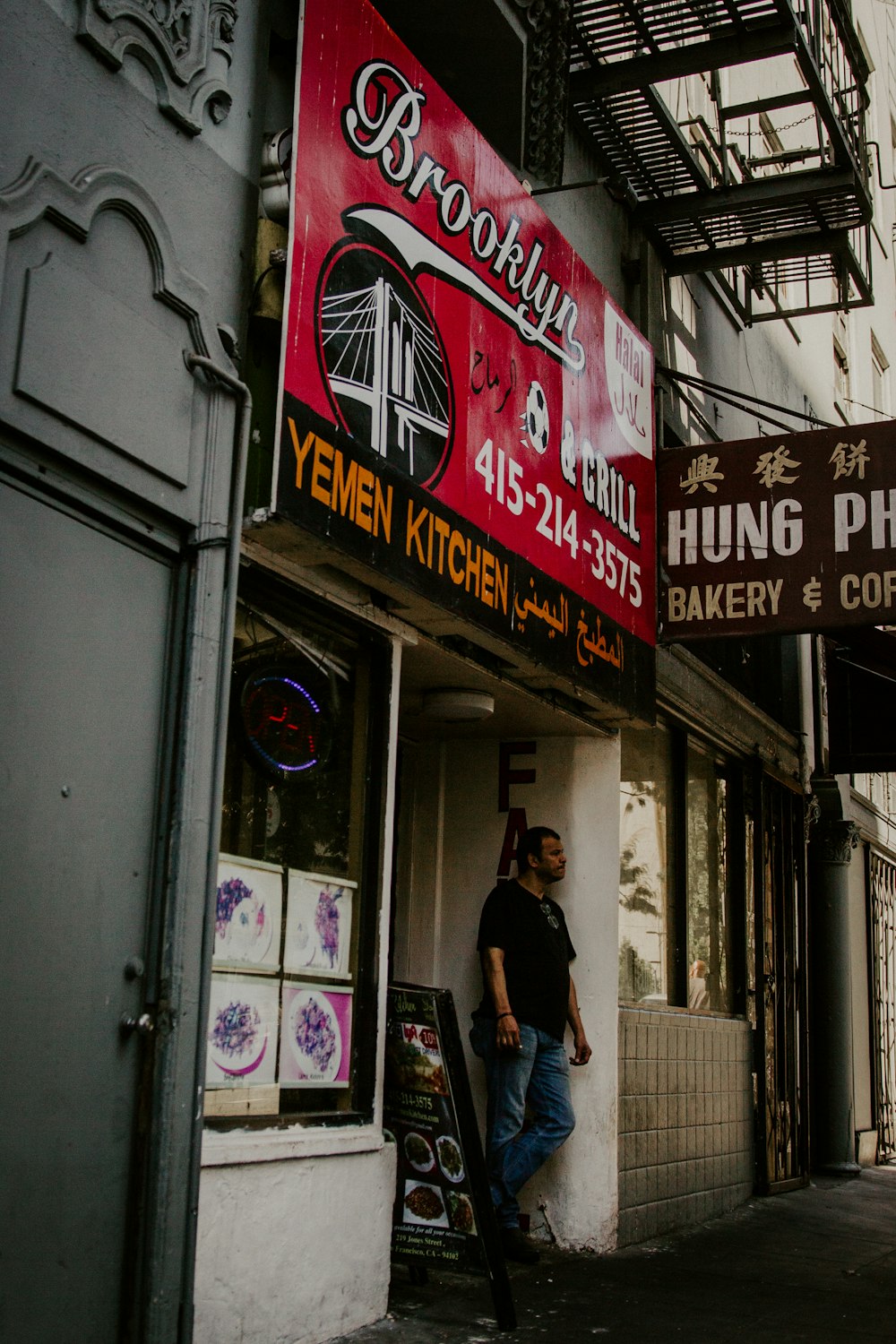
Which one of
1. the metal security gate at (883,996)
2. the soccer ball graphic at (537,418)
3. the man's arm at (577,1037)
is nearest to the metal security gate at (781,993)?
the metal security gate at (883,996)

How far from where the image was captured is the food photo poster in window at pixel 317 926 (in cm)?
513

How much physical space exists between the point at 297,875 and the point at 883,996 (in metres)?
12.1

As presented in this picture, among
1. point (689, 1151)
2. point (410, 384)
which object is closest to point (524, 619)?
point (410, 384)

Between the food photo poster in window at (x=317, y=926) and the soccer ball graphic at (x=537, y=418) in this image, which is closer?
the food photo poster in window at (x=317, y=926)

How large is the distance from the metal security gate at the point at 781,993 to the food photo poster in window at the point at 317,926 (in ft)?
19.4

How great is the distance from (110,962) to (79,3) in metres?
2.87

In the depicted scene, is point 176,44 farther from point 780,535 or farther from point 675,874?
point 675,874

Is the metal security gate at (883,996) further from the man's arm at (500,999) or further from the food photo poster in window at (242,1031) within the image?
the food photo poster in window at (242,1031)

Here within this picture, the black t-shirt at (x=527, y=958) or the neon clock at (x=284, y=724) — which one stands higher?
the neon clock at (x=284, y=724)

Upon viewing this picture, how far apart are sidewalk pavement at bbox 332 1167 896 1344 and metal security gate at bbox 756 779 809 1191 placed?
1782mm

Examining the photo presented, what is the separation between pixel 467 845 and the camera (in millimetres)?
7816

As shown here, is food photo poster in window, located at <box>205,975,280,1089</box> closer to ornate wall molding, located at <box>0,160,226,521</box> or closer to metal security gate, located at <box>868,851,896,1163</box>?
ornate wall molding, located at <box>0,160,226,521</box>

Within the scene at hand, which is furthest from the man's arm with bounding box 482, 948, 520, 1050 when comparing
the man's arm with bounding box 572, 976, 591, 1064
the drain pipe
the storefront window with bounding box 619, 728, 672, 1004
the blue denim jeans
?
the drain pipe

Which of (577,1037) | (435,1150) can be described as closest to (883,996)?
(577,1037)
